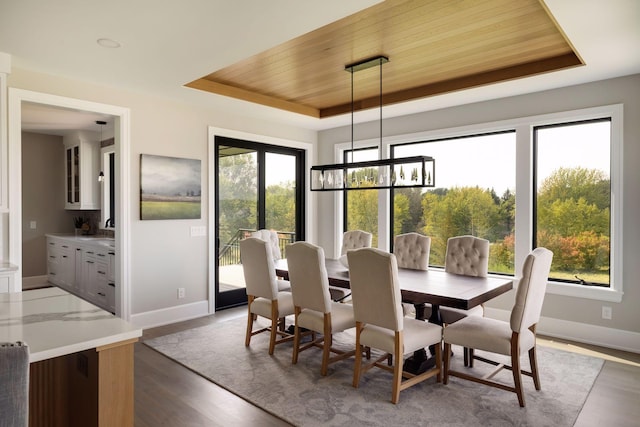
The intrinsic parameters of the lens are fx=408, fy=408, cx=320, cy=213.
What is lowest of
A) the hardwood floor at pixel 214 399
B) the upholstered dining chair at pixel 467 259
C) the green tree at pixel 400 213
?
the hardwood floor at pixel 214 399

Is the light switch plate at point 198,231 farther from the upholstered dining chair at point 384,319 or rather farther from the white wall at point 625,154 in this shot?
the white wall at point 625,154

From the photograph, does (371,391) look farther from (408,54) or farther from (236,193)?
(236,193)

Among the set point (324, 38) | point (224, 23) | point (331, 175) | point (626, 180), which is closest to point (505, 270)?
point (626, 180)

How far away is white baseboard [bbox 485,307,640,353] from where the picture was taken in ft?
12.5

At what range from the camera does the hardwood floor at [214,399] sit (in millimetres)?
2576

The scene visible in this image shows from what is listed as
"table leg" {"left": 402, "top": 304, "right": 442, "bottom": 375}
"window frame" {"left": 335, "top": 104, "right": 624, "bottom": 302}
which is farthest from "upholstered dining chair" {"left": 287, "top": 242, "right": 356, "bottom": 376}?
"window frame" {"left": 335, "top": 104, "right": 624, "bottom": 302}

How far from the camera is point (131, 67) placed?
3572 mm

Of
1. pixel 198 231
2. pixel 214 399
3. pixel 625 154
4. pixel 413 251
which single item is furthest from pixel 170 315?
pixel 625 154

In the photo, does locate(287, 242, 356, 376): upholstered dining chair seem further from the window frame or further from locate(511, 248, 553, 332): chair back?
the window frame

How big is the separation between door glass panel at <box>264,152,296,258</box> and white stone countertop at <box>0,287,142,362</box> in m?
4.00

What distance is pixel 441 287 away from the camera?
320cm

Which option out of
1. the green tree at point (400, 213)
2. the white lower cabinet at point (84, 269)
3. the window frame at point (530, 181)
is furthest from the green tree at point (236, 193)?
the green tree at point (400, 213)

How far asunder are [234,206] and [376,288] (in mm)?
3147

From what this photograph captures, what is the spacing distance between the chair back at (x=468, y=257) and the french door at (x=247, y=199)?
277 centimetres
